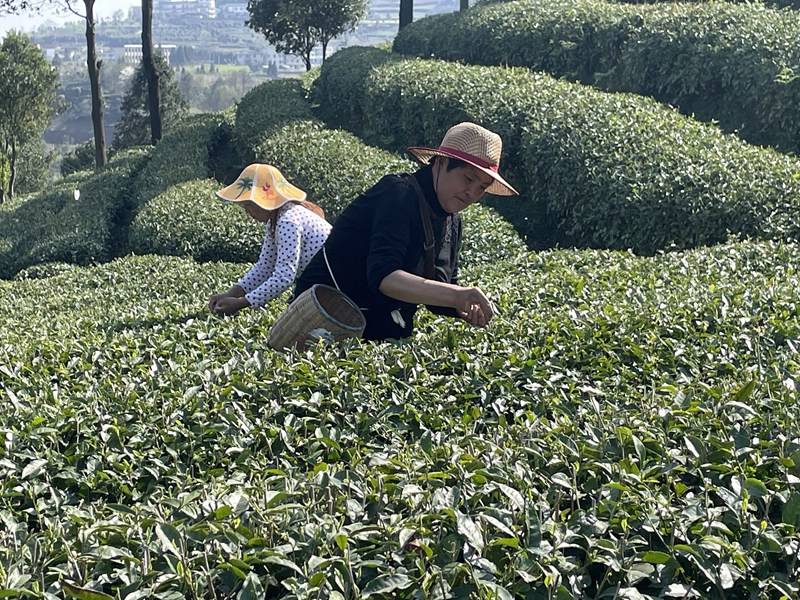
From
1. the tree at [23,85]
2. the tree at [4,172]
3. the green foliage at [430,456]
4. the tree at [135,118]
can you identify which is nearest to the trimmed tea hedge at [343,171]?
the green foliage at [430,456]

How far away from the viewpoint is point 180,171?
60.7 feet

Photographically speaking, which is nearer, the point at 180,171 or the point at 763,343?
the point at 763,343

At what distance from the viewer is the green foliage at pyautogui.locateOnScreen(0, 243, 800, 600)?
227cm

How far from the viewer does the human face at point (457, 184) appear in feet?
14.1

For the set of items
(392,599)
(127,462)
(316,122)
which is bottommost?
(316,122)

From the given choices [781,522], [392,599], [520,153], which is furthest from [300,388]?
[520,153]

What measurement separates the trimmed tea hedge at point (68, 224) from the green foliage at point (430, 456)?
10.4m

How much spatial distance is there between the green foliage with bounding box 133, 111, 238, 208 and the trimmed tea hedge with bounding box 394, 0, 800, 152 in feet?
20.5

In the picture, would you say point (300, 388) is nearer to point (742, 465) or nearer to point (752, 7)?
point (742, 465)

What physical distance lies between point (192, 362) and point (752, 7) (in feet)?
49.0

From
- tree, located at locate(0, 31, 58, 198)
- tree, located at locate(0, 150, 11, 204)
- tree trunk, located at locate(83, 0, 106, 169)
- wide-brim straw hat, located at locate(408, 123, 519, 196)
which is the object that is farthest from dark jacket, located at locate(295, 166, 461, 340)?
tree, located at locate(0, 150, 11, 204)

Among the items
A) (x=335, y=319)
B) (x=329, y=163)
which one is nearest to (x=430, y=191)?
(x=335, y=319)

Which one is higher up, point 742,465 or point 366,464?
point 742,465

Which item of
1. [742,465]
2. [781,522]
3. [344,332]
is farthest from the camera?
[344,332]
